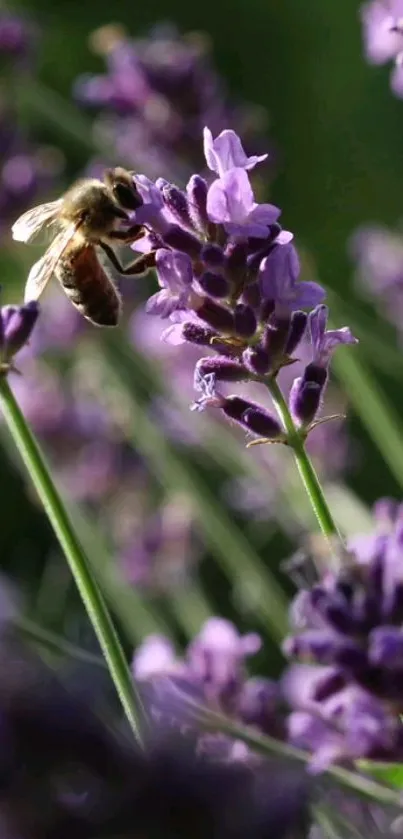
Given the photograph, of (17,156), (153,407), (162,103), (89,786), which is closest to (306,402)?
(89,786)

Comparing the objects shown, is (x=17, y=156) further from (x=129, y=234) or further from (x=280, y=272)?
A: (x=280, y=272)

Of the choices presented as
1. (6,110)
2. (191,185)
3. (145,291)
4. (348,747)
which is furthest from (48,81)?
(348,747)

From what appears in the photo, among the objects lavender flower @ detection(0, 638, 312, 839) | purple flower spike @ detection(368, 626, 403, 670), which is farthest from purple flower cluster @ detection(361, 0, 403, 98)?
lavender flower @ detection(0, 638, 312, 839)

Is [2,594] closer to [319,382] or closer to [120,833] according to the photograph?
[319,382]

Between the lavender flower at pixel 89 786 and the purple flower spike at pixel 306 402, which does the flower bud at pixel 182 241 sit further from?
the lavender flower at pixel 89 786

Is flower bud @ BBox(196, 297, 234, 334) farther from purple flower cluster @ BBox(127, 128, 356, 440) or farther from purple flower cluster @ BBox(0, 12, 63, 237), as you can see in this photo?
purple flower cluster @ BBox(0, 12, 63, 237)

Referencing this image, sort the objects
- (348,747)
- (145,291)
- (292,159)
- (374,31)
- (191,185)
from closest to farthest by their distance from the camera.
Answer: (348,747), (191,185), (374,31), (145,291), (292,159)
